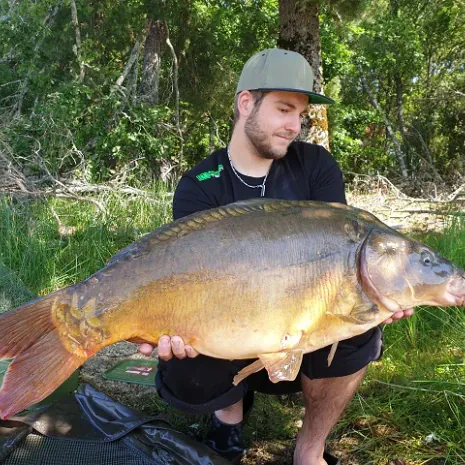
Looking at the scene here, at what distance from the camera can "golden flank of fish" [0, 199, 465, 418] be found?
1.25 m

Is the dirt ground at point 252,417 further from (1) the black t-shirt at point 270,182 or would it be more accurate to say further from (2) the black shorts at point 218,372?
(1) the black t-shirt at point 270,182

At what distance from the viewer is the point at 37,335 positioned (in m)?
1.21

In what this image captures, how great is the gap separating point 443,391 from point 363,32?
11.0m

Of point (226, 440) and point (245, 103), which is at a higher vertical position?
point (245, 103)

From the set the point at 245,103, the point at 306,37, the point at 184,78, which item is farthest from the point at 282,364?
the point at 184,78

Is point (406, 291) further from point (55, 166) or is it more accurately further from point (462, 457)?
point (55, 166)

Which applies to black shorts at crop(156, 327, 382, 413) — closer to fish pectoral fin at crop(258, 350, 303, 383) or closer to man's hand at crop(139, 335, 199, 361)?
man's hand at crop(139, 335, 199, 361)

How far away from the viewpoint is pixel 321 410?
1709 mm

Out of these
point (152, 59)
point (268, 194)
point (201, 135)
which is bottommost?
point (201, 135)

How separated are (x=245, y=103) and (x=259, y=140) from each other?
0.54ft

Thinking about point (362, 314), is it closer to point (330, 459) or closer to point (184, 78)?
point (330, 459)

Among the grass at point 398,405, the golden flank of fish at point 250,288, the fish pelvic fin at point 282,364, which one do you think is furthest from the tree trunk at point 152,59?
the fish pelvic fin at point 282,364

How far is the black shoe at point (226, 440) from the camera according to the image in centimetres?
177

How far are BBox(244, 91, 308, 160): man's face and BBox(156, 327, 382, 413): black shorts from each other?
72cm
